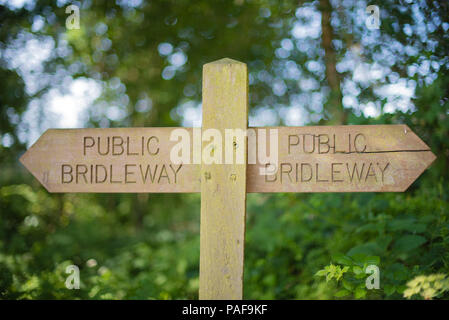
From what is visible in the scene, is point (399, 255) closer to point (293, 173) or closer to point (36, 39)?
point (293, 173)

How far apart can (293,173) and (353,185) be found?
30 centimetres

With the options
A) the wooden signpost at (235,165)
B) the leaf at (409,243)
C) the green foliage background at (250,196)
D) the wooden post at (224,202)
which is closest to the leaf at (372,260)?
the green foliage background at (250,196)

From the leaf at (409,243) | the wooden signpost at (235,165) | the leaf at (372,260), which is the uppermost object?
the wooden signpost at (235,165)

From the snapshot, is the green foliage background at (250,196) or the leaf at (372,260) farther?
the green foliage background at (250,196)

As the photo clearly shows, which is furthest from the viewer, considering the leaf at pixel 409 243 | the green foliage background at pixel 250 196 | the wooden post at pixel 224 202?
the green foliage background at pixel 250 196

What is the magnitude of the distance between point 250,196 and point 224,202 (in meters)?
4.58

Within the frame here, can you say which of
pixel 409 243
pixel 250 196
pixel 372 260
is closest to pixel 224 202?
pixel 372 260

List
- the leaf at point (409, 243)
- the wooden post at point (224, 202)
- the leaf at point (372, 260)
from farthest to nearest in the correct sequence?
the leaf at point (409, 243) → the leaf at point (372, 260) → the wooden post at point (224, 202)

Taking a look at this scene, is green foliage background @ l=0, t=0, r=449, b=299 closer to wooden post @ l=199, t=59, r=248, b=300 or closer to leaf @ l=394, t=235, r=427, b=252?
leaf @ l=394, t=235, r=427, b=252

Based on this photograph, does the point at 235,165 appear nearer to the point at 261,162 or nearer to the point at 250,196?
the point at 261,162

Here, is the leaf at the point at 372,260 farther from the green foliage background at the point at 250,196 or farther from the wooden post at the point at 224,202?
the wooden post at the point at 224,202

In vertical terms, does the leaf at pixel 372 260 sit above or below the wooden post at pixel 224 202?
below

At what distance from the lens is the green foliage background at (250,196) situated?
2590 millimetres
